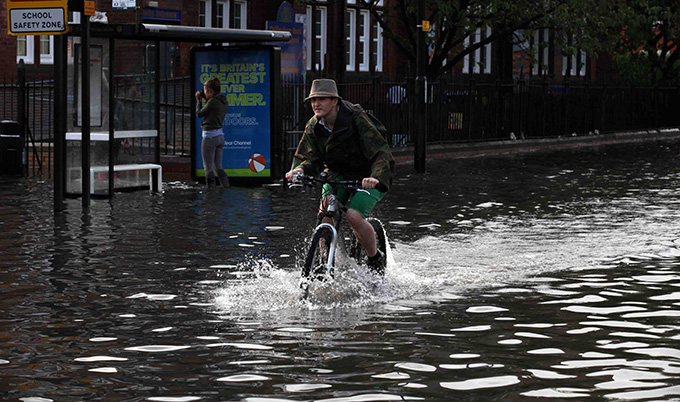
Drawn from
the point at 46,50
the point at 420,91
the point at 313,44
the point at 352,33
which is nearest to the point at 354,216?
the point at 420,91

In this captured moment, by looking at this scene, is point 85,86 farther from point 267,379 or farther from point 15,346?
point 267,379

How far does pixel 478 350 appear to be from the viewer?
25.3ft

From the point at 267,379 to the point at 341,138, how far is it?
3.02 metres

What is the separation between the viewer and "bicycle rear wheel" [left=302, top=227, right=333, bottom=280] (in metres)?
→ 9.20

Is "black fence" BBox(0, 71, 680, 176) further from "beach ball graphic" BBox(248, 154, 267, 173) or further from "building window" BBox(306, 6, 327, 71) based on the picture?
"building window" BBox(306, 6, 327, 71)

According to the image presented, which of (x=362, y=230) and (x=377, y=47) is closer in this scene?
(x=362, y=230)

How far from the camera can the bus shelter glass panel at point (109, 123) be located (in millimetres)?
18453

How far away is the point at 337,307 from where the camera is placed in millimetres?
9211

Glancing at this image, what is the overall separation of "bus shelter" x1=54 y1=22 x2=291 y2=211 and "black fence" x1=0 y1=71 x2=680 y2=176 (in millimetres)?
64

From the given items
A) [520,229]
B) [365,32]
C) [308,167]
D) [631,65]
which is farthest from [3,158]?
[631,65]

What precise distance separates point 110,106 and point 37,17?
90.5 inches

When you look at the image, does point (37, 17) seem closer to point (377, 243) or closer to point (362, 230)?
point (377, 243)

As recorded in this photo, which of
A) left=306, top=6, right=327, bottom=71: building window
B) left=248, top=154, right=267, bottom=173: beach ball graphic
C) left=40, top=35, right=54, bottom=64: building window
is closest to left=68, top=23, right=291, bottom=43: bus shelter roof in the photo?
left=248, top=154, right=267, bottom=173: beach ball graphic

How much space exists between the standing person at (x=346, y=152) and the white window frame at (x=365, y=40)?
117 ft
